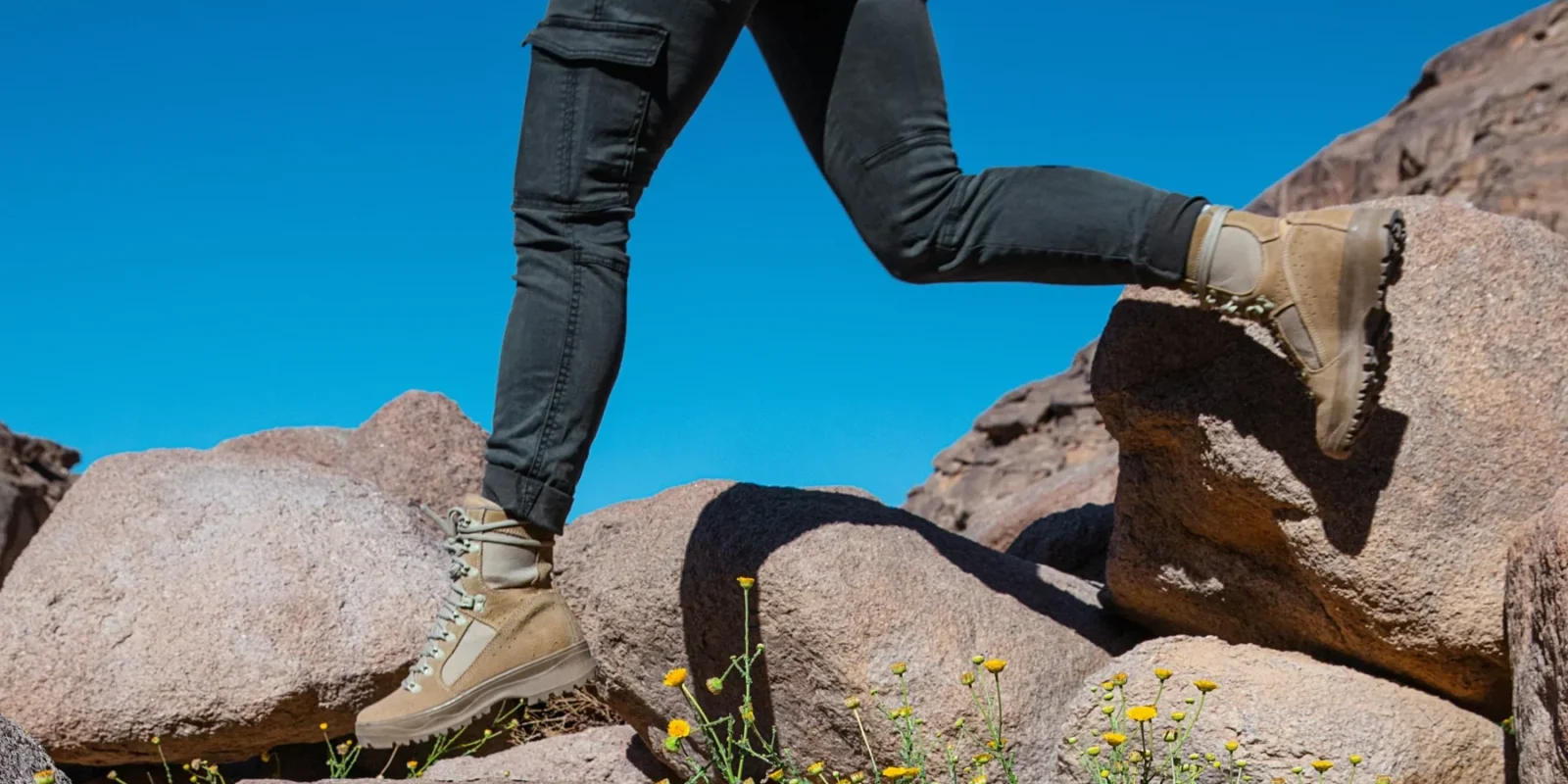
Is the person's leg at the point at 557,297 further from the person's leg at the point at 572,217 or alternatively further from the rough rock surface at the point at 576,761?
the rough rock surface at the point at 576,761

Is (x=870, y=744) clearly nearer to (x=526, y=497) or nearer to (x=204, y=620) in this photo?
(x=526, y=497)

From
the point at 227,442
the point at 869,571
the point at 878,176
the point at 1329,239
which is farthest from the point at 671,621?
the point at 227,442

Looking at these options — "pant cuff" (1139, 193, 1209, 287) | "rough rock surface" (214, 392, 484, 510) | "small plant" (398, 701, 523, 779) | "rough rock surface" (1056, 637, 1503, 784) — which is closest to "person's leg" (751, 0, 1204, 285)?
"pant cuff" (1139, 193, 1209, 287)

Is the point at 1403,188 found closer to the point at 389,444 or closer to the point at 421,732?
the point at 389,444

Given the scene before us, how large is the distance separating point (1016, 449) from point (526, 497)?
9015 mm

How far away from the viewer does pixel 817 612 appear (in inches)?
123

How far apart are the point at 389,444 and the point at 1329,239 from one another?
4.03 meters

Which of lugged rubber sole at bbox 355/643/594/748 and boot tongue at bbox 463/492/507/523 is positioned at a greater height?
boot tongue at bbox 463/492/507/523

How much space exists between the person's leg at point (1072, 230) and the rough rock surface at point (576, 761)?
192 cm

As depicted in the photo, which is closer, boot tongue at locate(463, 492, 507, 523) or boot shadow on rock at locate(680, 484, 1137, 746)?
boot tongue at locate(463, 492, 507, 523)

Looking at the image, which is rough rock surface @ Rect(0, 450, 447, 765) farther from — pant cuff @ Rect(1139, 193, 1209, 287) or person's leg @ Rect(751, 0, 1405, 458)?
pant cuff @ Rect(1139, 193, 1209, 287)

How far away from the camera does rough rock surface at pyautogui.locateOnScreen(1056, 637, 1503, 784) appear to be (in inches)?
110

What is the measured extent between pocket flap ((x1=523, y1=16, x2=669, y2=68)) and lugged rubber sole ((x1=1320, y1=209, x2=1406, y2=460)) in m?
1.38

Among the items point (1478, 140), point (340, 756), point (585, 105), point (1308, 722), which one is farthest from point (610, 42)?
point (1478, 140)
